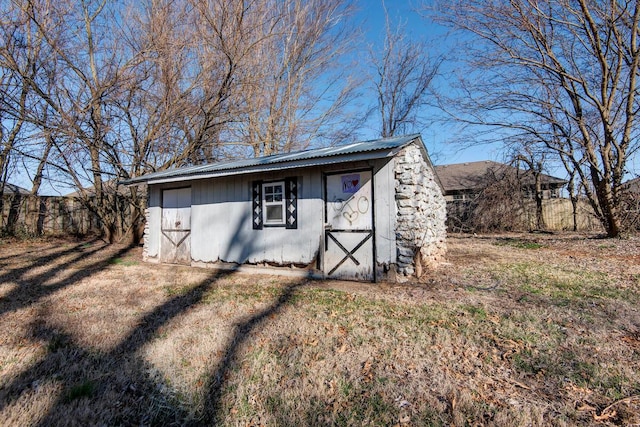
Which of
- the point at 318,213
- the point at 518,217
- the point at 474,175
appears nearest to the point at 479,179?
the point at 474,175

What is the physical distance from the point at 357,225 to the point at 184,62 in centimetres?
924

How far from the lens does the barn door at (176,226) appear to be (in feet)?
30.1

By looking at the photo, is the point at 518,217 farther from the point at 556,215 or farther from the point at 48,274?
the point at 48,274

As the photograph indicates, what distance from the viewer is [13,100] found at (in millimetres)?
10102

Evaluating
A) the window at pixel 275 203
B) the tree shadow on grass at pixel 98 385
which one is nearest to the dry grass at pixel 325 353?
the tree shadow on grass at pixel 98 385

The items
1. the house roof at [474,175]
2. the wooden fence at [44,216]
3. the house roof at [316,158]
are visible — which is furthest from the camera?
the house roof at [474,175]

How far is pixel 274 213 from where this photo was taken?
767 cm

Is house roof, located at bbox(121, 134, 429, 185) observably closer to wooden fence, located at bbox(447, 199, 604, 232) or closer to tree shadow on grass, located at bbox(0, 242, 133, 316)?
tree shadow on grass, located at bbox(0, 242, 133, 316)

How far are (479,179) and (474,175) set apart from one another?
5.47ft

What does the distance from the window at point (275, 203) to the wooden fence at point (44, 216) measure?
9315mm

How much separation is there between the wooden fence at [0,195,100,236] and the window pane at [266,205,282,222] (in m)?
9.62

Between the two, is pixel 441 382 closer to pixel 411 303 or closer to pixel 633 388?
pixel 633 388

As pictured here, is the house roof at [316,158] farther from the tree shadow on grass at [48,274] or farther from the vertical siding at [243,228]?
the tree shadow on grass at [48,274]

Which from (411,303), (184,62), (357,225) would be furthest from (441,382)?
(184,62)
